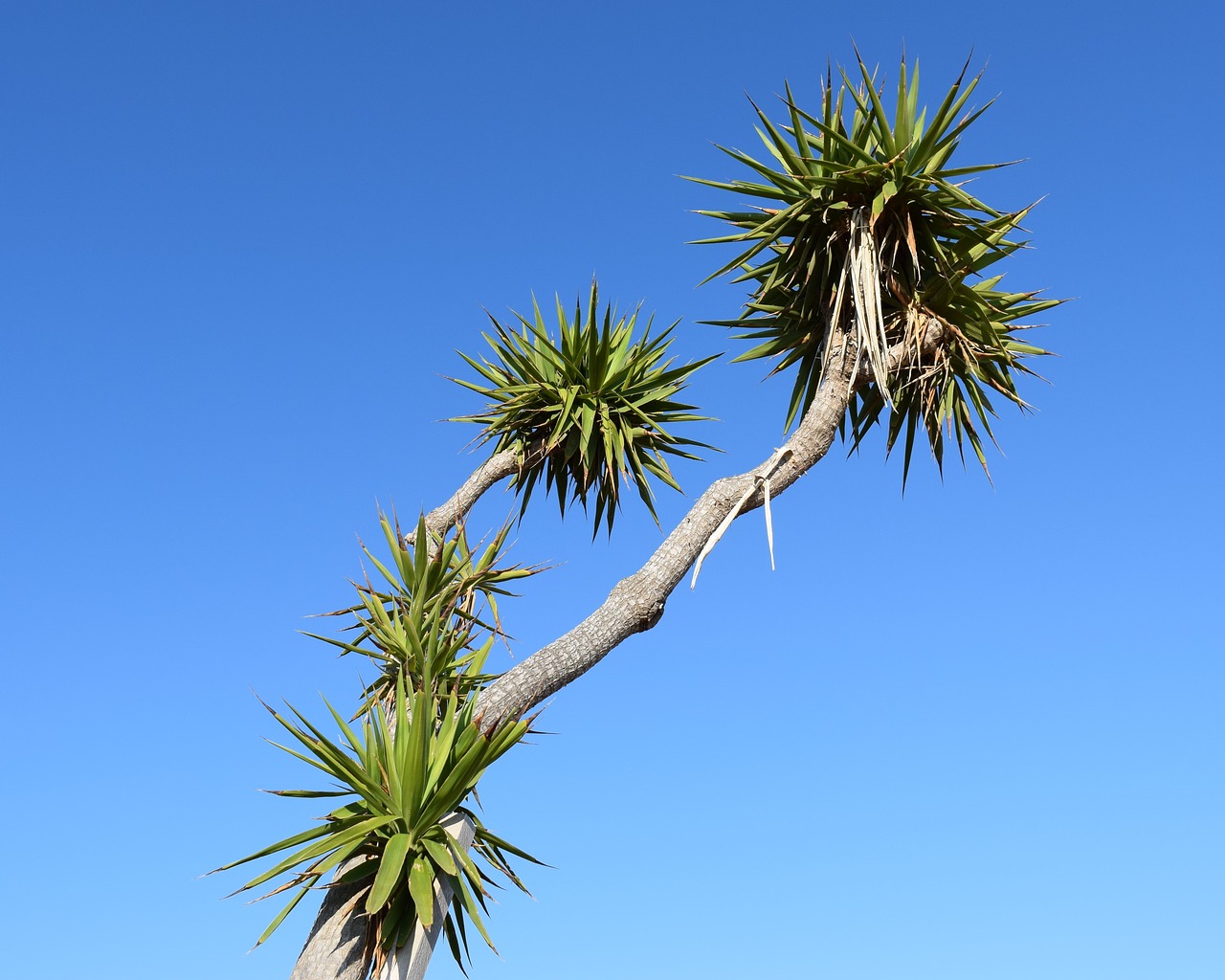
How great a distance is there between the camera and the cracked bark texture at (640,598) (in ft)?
15.9

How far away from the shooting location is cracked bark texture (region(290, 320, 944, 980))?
4848 mm

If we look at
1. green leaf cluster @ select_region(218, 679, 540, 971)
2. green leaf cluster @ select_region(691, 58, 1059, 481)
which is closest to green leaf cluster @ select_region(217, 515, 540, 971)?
green leaf cluster @ select_region(218, 679, 540, 971)

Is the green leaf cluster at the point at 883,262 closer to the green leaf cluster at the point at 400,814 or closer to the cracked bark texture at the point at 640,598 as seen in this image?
the cracked bark texture at the point at 640,598

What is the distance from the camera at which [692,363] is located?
8.31 meters

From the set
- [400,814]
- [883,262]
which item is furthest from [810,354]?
[400,814]

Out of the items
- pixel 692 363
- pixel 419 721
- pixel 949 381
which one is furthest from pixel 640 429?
pixel 419 721

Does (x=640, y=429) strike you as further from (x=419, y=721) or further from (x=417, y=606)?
(x=419, y=721)

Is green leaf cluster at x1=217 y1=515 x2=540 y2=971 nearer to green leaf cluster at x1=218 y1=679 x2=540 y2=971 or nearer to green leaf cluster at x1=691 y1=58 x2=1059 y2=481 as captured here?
green leaf cluster at x1=218 y1=679 x2=540 y2=971

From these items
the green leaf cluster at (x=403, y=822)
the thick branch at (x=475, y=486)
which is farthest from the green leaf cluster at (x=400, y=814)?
the thick branch at (x=475, y=486)

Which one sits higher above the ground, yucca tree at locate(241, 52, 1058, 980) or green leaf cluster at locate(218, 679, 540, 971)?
yucca tree at locate(241, 52, 1058, 980)

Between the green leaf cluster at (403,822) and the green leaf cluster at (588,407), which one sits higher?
the green leaf cluster at (588,407)

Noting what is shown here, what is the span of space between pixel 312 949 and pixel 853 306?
474 centimetres

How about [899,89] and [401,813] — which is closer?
[401,813]

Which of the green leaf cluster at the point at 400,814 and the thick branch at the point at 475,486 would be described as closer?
the green leaf cluster at the point at 400,814
